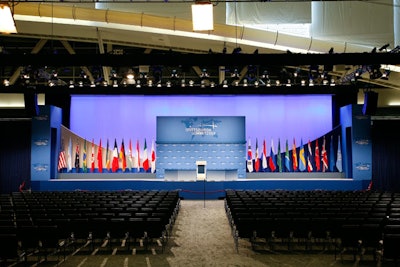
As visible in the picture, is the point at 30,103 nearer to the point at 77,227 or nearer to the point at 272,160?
the point at 77,227

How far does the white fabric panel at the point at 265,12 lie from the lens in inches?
536

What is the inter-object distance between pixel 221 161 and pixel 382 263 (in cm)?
1441

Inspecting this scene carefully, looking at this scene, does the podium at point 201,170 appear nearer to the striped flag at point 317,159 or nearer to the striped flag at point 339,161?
the striped flag at point 317,159

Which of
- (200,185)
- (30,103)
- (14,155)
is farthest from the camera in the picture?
(14,155)

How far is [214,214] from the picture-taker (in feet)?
48.1

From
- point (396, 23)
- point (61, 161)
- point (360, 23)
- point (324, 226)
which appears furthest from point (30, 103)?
point (396, 23)

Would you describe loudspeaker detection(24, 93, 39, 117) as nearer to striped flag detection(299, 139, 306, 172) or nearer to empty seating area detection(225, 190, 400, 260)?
empty seating area detection(225, 190, 400, 260)

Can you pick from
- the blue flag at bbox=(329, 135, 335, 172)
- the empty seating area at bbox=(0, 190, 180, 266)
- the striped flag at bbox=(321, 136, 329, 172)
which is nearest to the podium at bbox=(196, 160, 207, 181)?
the striped flag at bbox=(321, 136, 329, 172)

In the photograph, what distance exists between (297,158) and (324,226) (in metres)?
14.4

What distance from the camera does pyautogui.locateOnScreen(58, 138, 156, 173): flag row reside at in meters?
22.5

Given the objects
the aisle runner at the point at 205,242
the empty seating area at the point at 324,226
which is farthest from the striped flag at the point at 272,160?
the empty seating area at the point at 324,226

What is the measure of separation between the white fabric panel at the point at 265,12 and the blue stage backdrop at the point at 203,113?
9981 millimetres

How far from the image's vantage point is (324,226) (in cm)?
893

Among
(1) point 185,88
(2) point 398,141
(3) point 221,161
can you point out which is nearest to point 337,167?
(2) point 398,141
